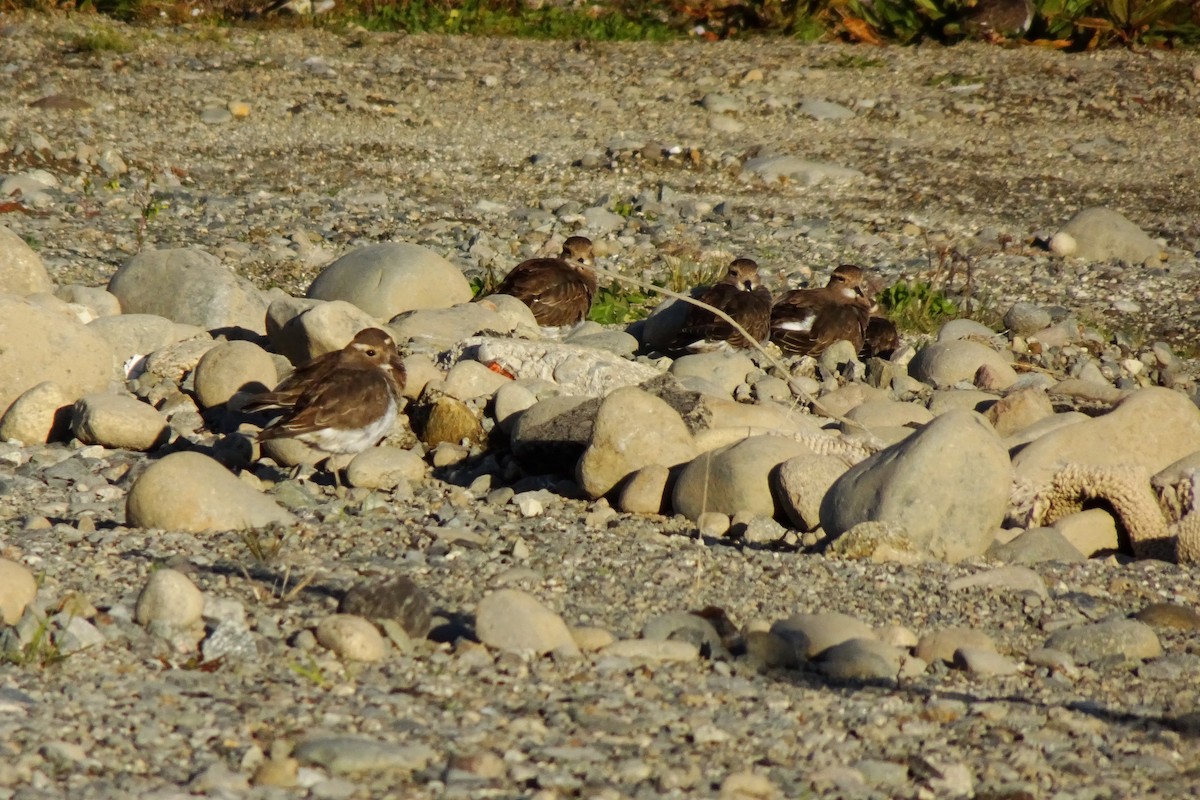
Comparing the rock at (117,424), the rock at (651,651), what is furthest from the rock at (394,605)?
the rock at (117,424)

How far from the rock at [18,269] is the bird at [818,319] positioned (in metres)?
4.39

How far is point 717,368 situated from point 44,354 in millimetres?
3584

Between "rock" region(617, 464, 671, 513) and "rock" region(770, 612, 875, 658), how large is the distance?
1.83m

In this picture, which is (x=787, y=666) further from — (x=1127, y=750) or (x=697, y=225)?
(x=697, y=225)

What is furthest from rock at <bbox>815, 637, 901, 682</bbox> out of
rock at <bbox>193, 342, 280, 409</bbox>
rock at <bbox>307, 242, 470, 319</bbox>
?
rock at <bbox>307, 242, 470, 319</bbox>

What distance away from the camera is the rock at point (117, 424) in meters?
7.16

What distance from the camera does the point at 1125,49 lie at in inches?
660

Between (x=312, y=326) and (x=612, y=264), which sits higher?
(x=312, y=326)

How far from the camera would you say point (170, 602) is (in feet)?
14.6

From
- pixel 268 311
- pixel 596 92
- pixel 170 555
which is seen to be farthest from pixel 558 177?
pixel 170 555

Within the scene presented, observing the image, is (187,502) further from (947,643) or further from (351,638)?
(947,643)

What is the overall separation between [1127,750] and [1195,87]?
13377mm

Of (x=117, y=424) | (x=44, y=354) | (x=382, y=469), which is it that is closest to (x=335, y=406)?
(x=382, y=469)

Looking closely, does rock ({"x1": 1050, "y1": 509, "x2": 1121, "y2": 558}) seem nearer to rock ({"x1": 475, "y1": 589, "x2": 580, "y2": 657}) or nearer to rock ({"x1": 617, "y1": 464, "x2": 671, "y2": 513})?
rock ({"x1": 617, "y1": 464, "x2": 671, "y2": 513})
